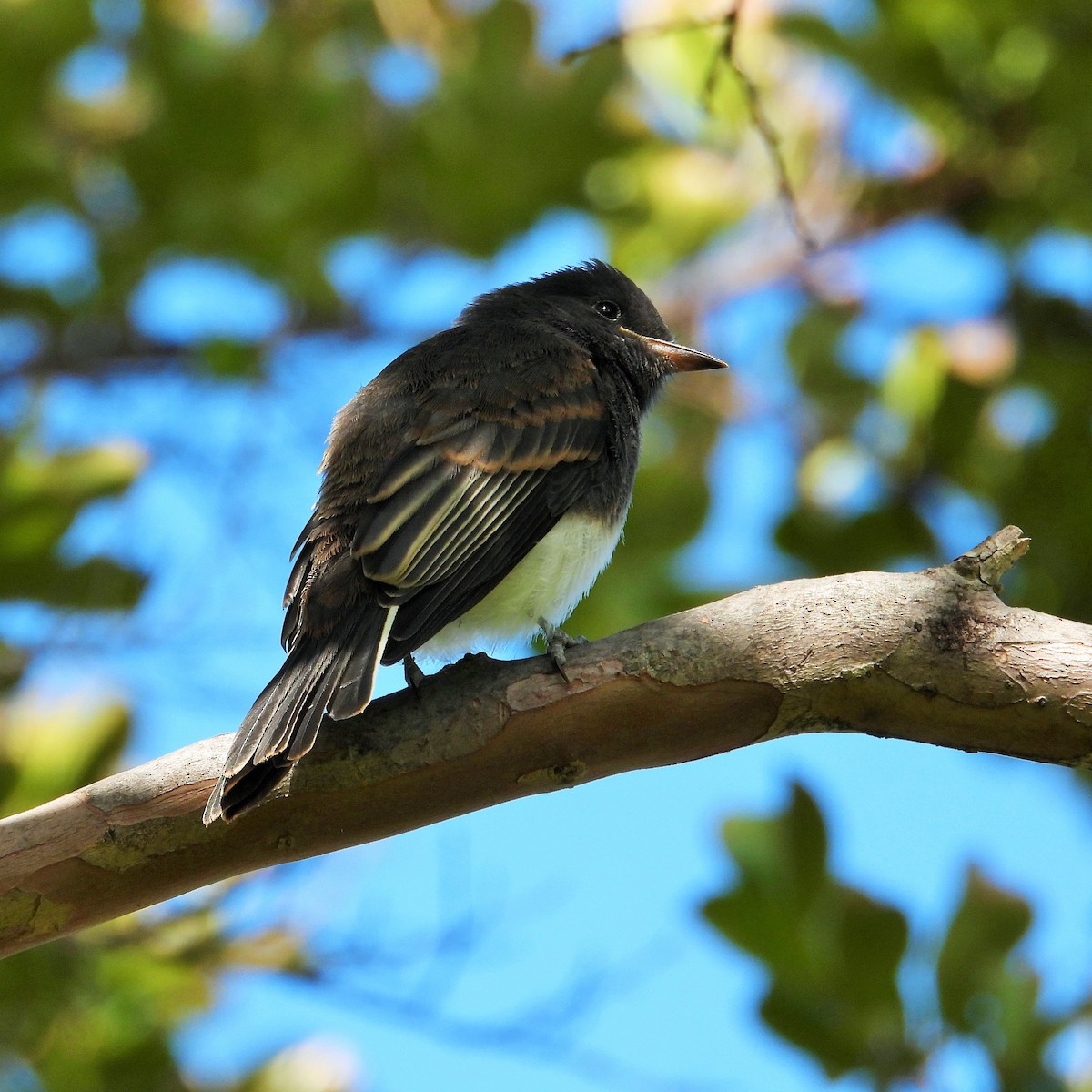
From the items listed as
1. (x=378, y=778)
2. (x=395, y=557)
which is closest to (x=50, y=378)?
(x=395, y=557)

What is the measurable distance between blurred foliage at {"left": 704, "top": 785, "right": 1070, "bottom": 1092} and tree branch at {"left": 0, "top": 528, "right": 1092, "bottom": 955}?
43.1 inches

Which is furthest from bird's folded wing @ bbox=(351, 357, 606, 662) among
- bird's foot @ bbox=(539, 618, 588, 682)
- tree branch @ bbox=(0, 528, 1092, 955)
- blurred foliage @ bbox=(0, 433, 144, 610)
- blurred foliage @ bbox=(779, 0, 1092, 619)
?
blurred foliage @ bbox=(779, 0, 1092, 619)

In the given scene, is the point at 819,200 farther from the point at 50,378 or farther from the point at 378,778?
the point at 378,778

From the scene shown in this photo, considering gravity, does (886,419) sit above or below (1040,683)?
above

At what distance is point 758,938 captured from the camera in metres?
3.77

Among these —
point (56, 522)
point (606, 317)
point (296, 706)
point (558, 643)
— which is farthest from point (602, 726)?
point (56, 522)

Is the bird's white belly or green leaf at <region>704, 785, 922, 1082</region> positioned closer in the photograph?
the bird's white belly

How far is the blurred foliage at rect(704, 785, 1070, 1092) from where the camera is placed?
3664mm

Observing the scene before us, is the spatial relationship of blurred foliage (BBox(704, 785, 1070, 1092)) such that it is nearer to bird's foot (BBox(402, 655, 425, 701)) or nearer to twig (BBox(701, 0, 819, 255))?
bird's foot (BBox(402, 655, 425, 701))

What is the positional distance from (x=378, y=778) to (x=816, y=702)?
0.85 meters

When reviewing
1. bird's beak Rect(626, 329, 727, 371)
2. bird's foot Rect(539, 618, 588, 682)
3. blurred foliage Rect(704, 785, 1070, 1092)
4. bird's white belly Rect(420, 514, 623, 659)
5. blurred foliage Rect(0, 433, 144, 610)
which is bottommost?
blurred foliage Rect(704, 785, 1070, 1092)

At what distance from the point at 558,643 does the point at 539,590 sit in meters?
0.58

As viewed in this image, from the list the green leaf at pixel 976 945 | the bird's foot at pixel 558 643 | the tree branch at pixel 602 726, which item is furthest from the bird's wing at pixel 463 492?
the green leaf at pixel 976 945

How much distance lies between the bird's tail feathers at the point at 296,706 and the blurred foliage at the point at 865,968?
1.38 metres
